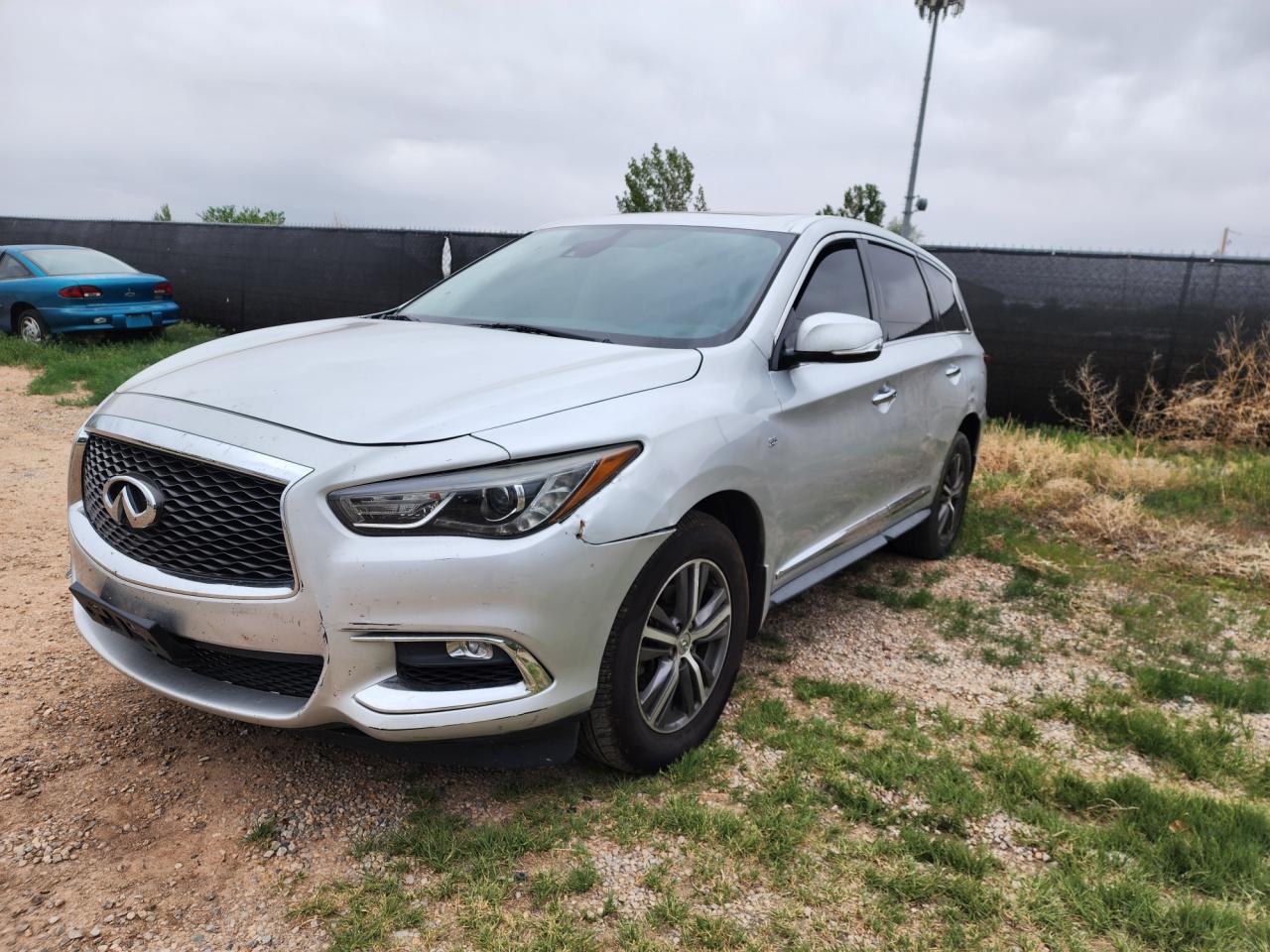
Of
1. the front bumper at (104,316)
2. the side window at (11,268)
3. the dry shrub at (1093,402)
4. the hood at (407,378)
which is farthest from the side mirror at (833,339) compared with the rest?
the side window at (11,268)

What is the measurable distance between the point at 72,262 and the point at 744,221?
427 inches

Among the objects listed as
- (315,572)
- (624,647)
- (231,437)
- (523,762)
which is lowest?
(523,762)

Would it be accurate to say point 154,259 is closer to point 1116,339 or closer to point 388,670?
point 1116,339

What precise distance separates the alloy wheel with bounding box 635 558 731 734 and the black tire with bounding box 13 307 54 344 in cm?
1140

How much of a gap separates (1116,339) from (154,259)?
1320 centimetres

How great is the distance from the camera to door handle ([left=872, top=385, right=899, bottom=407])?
3.88 metres

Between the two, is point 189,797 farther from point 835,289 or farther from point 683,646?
point 835,289

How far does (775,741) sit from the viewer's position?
3.14 m

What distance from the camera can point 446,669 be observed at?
2.38 m

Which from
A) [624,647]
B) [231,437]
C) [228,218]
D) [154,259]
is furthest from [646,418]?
[228,218]

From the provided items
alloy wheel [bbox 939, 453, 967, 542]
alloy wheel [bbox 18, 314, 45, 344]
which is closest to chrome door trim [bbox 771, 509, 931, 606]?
alloy wheel [bbox 939, 453, 967, 542]

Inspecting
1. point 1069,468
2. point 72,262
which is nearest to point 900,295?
point 1069,468

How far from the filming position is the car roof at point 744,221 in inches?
149

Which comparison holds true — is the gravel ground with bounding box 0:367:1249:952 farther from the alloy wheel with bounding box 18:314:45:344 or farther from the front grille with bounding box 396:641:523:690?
the alloy wheel with bounding box 18:314:45:344
